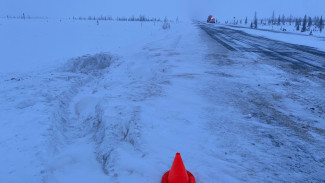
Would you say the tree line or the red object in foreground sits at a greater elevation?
the tree line

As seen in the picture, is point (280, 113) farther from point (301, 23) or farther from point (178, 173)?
point (301, 23)

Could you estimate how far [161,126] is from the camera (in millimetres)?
4195

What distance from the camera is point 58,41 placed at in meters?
15.4

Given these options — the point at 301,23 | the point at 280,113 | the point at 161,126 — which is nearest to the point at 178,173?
the point at 161,126

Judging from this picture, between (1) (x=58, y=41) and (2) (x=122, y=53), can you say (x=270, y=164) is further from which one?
(1) (x=58, y=41)

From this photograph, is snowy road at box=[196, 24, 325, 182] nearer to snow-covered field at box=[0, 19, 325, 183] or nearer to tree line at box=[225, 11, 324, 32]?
snow-covered field at box=[0, 19, 325, 183]

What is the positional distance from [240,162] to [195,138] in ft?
2.64

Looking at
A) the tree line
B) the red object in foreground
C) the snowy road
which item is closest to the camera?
the red object in foreground

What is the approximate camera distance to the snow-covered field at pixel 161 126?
3.16 metres

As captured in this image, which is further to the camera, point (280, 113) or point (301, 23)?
point (301, 23)

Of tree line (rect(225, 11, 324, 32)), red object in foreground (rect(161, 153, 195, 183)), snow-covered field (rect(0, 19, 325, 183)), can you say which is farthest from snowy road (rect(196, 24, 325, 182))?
tree line (rect(225, 11, 324, 32))

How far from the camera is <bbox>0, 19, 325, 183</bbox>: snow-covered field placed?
3164 mm

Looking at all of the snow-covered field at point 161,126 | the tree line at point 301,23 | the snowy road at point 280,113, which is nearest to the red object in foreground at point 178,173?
the snow-covered field at point 161,126

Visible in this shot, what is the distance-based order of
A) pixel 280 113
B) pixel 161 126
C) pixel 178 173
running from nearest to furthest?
pixel 178 173 < pixel 161 126 < pixel 280 113
